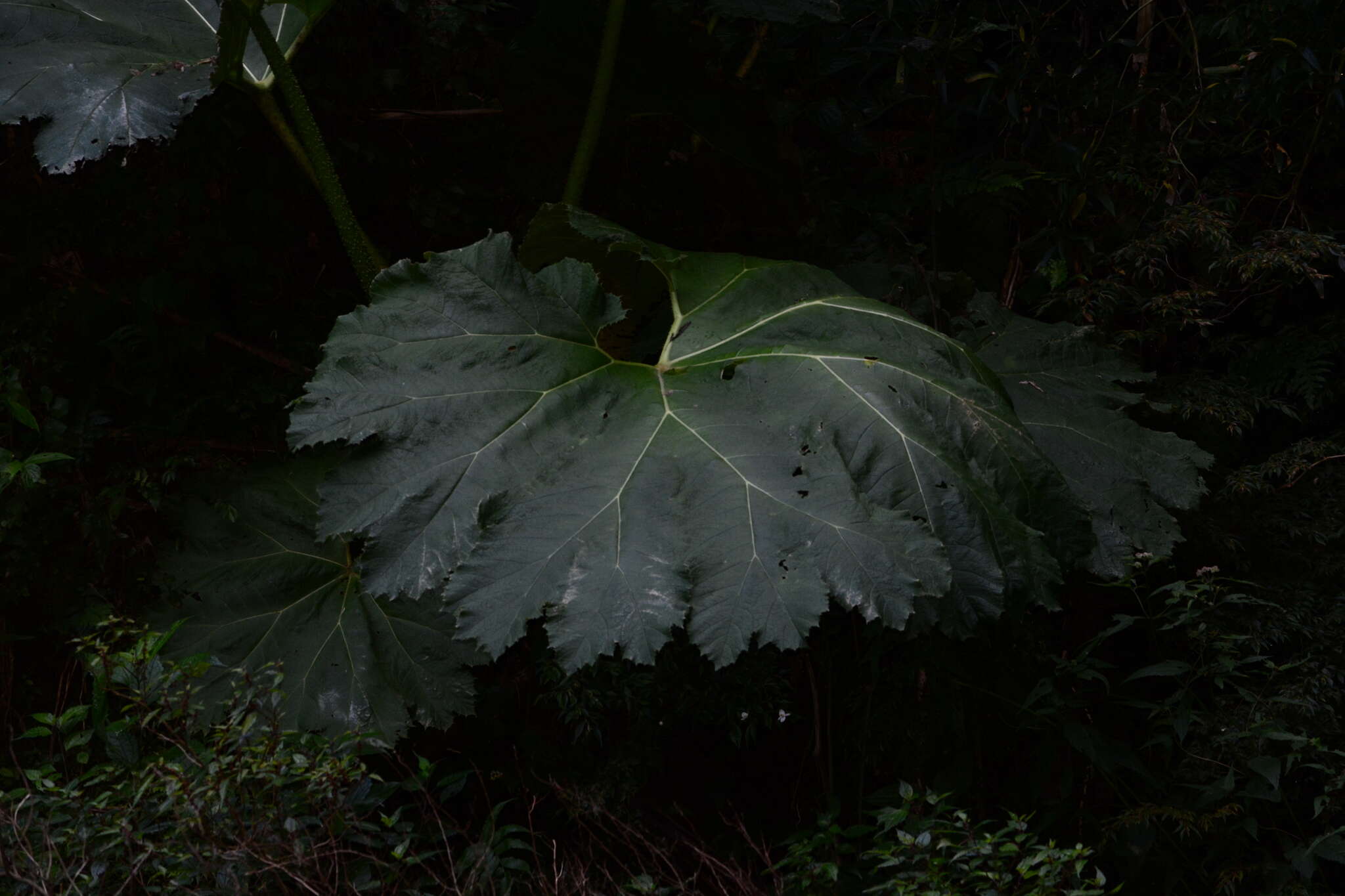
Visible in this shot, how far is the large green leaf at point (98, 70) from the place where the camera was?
1.67m

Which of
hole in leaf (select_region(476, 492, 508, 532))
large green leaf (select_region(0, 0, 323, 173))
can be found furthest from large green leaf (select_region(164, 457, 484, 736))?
large green leaf (select_region(0, 0, 323, 173))

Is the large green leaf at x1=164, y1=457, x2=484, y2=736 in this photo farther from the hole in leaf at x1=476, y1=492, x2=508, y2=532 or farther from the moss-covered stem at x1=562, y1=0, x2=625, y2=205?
the moss-covered stem at x1=562, y1=0, x2=625, y2=205

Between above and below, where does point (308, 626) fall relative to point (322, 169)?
below

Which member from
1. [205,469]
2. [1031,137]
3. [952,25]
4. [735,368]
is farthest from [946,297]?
[205,469]

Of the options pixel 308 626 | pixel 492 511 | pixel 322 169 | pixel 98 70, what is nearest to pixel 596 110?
pixel 322 169

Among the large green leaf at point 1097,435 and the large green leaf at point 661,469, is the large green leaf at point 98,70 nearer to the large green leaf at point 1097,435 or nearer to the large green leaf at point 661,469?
the large green leaf at point 661,469

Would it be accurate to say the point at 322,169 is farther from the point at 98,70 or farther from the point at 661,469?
the point at 661,469

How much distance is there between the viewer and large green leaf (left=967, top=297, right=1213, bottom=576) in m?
1.87

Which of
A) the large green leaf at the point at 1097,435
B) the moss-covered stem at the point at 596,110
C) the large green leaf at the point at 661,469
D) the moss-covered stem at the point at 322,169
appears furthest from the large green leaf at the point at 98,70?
the large green leaf at the point at 1097,435

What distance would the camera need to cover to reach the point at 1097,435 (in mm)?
2004

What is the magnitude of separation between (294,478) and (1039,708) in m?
1.60

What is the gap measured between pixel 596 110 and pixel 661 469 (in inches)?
41.5

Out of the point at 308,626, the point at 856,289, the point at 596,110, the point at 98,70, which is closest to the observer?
the point at 98,70

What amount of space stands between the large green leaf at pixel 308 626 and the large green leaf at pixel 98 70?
2.58 feet
